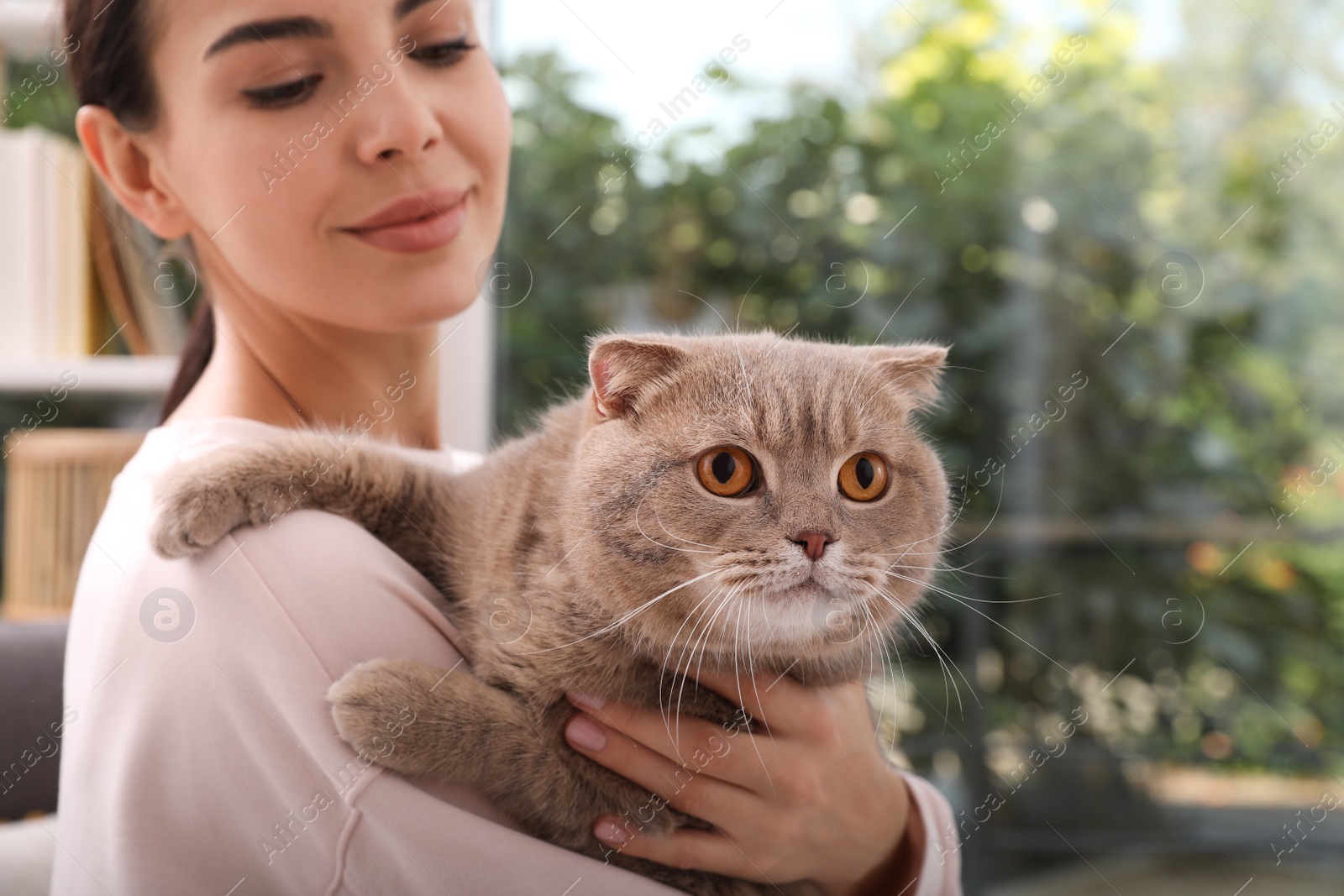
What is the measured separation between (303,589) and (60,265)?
4.22 ft

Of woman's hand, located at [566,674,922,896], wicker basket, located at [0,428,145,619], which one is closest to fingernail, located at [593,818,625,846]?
woman's hand, located at [566,674,922,896]

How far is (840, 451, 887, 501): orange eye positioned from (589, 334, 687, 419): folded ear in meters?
0.22

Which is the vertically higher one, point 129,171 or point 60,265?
point 129,171

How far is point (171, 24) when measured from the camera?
1.11 m

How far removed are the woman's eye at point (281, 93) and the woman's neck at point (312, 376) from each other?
0.95ft

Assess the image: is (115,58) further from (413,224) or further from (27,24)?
(27,24)

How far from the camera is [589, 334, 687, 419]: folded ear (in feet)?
3.40

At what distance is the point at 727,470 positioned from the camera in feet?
3.33

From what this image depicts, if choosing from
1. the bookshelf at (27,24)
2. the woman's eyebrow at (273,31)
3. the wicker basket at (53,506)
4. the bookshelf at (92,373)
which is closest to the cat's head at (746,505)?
the woman's eyebrow at (273,31)

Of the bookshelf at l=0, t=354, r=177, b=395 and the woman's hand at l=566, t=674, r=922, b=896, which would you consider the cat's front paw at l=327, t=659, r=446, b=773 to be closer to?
the woman's hand at l=566, t=674, r=922, b=896

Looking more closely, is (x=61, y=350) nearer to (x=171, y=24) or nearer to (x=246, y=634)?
(x=171, y=24)

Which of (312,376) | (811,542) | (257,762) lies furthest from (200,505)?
(811,542)

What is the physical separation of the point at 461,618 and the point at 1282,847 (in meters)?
2.56

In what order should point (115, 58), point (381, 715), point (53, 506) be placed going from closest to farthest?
1. point (381, 715)
2. point (115, 58)
3. point (53, 506)
